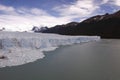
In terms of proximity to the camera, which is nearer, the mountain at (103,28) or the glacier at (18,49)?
the glacier at (18,49)

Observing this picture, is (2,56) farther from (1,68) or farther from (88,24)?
(88,24)

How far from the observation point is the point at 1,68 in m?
8.07

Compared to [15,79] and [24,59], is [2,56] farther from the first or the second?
[15,79]

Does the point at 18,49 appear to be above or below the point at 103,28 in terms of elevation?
below

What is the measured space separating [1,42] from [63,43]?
12099 millimetres

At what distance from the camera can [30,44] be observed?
13523mm

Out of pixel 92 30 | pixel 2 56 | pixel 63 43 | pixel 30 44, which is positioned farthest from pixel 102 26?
pixel 2 56

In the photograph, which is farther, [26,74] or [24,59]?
[24,59]

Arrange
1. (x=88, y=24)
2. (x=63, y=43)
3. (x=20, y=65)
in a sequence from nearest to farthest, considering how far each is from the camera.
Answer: (x=20, y=65)
(x=63, y=43)
(x=88, y=24)

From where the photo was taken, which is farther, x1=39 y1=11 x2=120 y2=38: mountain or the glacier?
x1=39 y1=11 x2=120 y2=38: mountain

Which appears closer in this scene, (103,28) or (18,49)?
(18,49)

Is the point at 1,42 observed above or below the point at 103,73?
above

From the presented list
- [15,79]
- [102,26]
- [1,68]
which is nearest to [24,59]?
[1,68]

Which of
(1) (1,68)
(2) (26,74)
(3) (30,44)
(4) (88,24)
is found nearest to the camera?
(2) (26,74)
